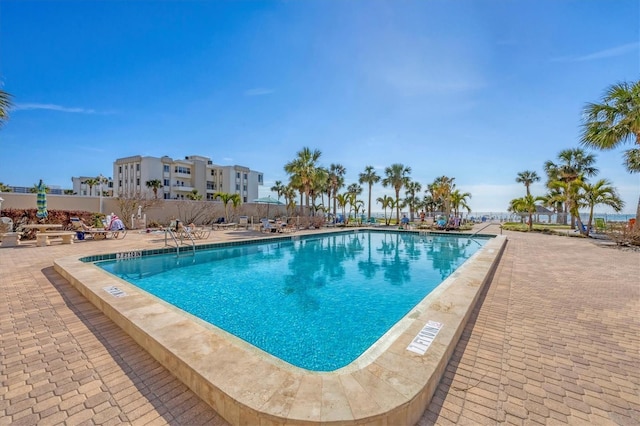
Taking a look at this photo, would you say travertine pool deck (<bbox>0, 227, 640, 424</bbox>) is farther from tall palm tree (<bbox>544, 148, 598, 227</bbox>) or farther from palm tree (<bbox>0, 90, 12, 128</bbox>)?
tall palm tree (<bbox>544, 148, 598, 227</bbox>)

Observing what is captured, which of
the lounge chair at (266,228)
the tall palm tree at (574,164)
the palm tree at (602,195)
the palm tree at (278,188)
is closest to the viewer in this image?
the palm tree at (602,195)

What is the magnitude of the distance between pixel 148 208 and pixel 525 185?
1695 inches

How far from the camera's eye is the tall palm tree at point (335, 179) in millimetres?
33603

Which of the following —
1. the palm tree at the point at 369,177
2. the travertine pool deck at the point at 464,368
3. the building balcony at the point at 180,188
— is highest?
the palm tree at the point at 369,177

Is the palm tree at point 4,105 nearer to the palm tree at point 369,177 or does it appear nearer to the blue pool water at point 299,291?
the blue pool water at point 299,291

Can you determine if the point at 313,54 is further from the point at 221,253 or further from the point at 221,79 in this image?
the point at 221,253

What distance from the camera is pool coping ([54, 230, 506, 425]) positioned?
1721mm

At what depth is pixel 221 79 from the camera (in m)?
12.9

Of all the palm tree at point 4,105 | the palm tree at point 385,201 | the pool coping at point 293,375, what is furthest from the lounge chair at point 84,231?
the palm tree at point 385,201

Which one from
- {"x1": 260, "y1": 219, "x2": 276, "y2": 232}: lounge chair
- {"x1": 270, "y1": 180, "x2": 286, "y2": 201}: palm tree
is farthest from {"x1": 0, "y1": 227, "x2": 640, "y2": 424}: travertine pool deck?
{"x1": 270, "y1": 180, "x2": 286, "y2": 201}: palm tree

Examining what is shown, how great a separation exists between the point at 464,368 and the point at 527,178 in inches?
1673

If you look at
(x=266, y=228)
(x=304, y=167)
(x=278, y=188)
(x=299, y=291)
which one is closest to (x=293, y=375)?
(x=299, y=291)

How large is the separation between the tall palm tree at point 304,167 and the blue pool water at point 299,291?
11.0 m

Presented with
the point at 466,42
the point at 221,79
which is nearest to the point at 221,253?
the point at 221,79
